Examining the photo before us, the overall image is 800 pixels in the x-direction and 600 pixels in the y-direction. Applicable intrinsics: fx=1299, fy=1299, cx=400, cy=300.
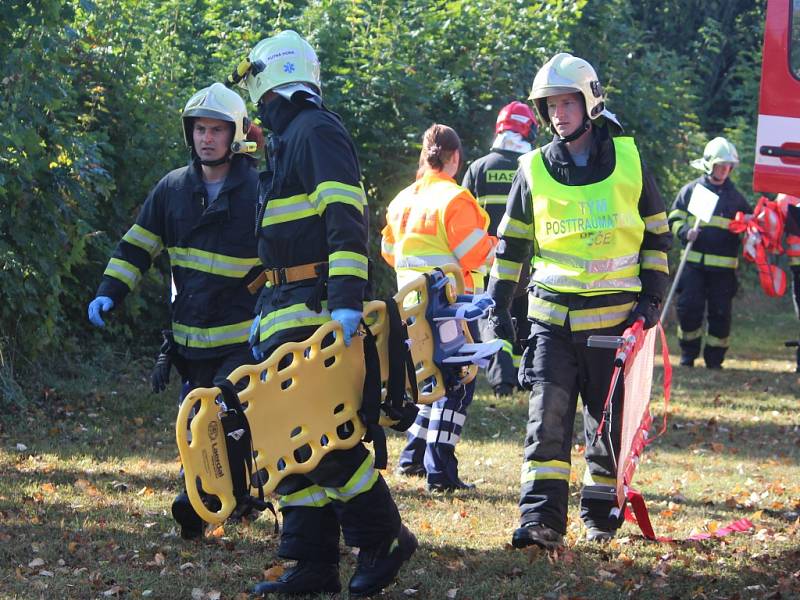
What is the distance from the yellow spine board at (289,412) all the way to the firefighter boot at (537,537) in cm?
120

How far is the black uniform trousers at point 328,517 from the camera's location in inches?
206

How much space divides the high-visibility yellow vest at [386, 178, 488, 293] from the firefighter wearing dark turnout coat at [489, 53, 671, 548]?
1655 millimetres

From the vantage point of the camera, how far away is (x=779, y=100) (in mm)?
6051

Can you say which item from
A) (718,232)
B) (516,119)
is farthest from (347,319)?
(718,232)

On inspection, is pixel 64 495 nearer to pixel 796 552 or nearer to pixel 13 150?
pixel 13 150

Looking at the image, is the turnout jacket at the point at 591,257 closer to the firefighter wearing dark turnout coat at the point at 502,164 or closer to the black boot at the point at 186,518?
the black boot at the point at 186,518

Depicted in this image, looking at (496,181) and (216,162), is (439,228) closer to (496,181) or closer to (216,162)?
(216,162)

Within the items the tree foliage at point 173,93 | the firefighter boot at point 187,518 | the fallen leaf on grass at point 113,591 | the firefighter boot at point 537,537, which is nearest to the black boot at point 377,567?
the firefighter boot at point 537,537

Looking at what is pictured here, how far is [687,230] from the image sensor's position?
13.8m

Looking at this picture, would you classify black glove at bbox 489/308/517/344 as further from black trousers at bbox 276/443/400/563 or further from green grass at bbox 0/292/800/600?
black trousers at bbox 276/443/400/563

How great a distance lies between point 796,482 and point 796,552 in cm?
227

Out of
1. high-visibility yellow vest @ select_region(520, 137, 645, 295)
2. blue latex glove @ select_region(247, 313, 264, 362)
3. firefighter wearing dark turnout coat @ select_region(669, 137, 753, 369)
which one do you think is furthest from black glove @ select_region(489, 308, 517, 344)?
firefighter wearing dark turnout coat @ select_region(669, 137, 753, 369)

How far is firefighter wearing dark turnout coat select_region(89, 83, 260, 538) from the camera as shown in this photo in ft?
20.6

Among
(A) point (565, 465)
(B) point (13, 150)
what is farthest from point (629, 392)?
(B) point (13, 150)
